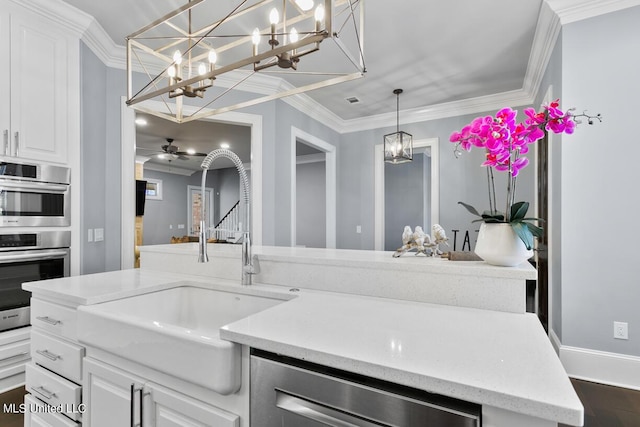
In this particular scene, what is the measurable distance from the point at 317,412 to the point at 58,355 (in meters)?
1.26

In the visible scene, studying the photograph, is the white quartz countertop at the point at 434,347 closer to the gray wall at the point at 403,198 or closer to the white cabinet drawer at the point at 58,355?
the white cabinet drawer at the point at 58,355

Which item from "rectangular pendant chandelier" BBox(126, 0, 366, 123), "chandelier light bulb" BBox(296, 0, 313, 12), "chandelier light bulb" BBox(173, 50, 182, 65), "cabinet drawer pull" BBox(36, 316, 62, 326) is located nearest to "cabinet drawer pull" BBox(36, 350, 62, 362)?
"cabinet drawer pull" BBox(36, 316, 62, 326)

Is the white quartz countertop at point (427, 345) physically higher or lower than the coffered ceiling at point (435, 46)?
lower

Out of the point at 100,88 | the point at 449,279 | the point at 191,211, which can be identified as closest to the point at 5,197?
the point at 100,88

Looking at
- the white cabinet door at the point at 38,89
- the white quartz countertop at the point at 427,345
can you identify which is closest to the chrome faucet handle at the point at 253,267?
the white quartz countertop at the point at 427,345

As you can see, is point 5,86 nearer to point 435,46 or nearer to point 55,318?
point 55,318

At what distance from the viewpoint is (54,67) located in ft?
7.84

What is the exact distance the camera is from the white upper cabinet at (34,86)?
7.09 ft

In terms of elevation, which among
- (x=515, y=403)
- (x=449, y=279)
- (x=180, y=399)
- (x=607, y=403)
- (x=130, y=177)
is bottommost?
(x=607, y=403)

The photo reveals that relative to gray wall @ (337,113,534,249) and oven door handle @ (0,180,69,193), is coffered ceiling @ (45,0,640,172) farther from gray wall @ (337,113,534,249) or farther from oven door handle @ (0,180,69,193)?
oven door handle @ (0,180,69,193)

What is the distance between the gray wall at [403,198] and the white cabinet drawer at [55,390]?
5.28m

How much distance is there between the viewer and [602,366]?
228 cm

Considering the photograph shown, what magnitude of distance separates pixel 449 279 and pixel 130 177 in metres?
2.85

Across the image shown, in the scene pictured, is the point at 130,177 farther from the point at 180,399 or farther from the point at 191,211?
the point at 191,211
